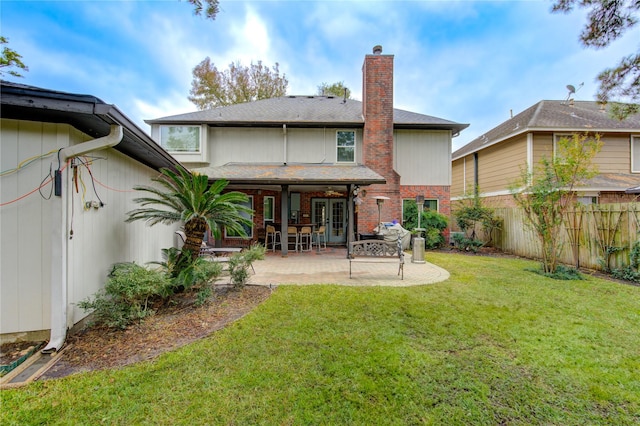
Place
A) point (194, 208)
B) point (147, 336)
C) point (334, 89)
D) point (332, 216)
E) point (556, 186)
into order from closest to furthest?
point (147, 336), point (194, 208), point (556, 186), point (332, 216), point (334, 89)

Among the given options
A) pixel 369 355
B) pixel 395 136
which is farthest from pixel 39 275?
pixel 395 136

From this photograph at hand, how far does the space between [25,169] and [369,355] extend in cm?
470

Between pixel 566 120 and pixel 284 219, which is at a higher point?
pixel 566 120

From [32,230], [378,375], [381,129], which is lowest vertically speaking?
[378,375]

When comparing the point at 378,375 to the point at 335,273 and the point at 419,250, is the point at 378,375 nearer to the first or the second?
the point at 335,273

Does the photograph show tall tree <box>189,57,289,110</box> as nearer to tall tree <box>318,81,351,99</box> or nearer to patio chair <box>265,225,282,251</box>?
tall tree <box>318,81,351,99</box>

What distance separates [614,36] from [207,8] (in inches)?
241

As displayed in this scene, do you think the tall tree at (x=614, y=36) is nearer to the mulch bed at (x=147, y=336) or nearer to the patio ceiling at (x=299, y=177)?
the patio ceiling at (x=299, y=177)

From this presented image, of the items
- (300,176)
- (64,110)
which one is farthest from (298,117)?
(64,110)

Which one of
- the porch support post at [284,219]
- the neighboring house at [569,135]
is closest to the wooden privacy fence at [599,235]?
the neighboring house at [569,135]

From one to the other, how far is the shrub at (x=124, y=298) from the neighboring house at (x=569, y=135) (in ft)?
41.9

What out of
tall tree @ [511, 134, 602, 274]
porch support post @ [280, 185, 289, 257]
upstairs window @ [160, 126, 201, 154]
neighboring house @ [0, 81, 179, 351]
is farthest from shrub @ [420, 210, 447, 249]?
neighboring house @ [0, 81, 179, 351]

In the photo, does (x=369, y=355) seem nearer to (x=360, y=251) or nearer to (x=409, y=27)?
(x=360, y=251)

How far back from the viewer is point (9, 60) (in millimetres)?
11312
